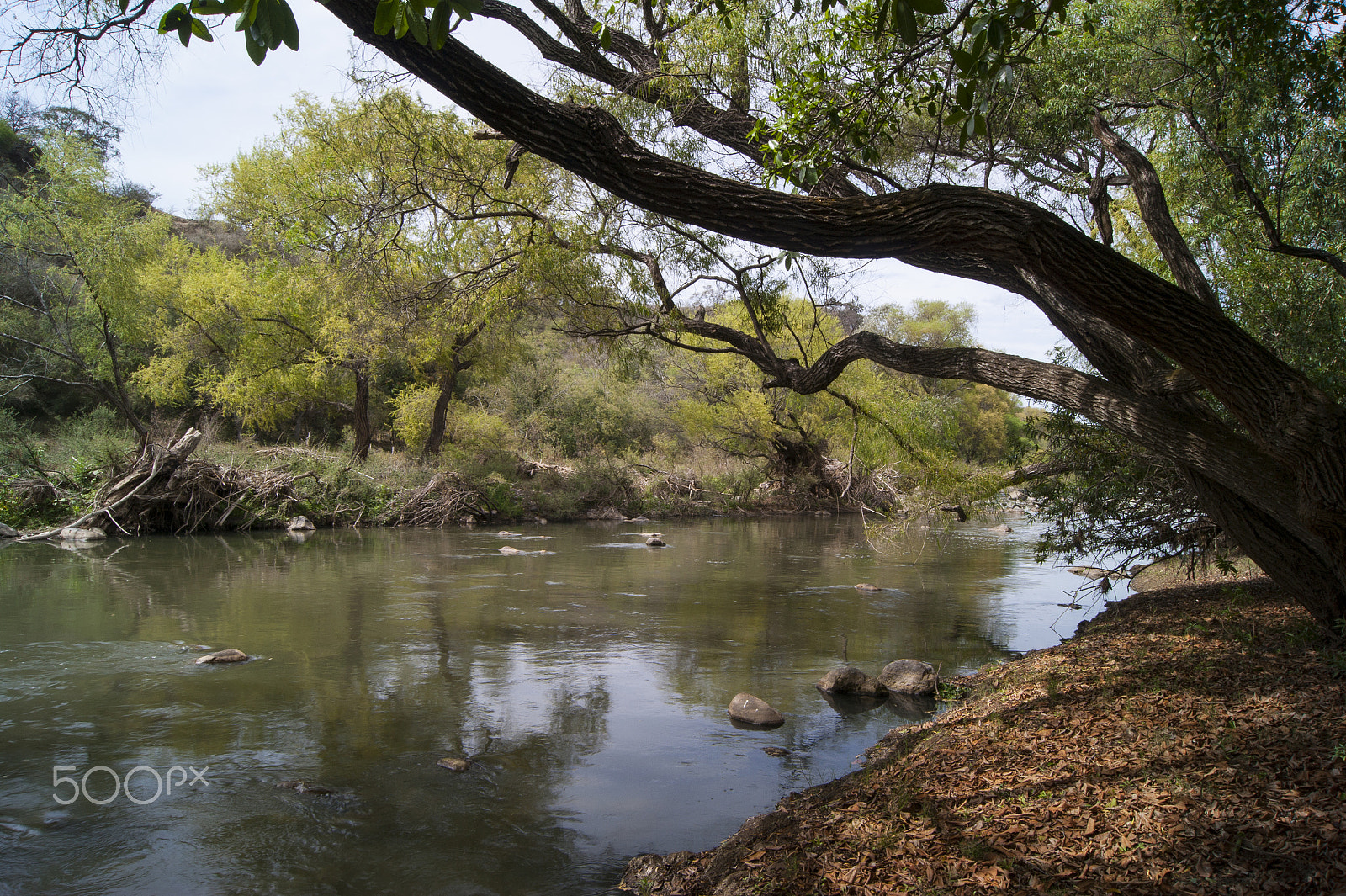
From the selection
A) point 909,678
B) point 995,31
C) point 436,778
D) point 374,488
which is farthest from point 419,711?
point 374,488

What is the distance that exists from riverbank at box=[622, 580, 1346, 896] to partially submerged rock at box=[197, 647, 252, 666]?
569cm

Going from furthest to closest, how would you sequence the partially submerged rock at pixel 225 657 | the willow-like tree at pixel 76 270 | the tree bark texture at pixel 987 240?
the willow-like tree at pixel 76 270 < the partially submerged rock at pixel 225 657 < the tree bark texture at pixel 987 240

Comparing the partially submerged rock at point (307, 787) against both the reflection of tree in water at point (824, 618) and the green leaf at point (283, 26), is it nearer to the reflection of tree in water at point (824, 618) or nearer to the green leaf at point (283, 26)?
the reflection of tree in water at point (824, 618)

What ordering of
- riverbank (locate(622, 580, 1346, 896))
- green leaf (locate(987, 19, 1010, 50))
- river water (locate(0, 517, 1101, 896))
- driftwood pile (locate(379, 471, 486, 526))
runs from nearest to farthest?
riverbank (locate(622, 580, 1346, 896)) → green leaf (locate(987, 19, 1010, 50)) → river water (locate(0, 517, 1101, 896)) → driftwood pile (locate(379, 471, 486, 526))

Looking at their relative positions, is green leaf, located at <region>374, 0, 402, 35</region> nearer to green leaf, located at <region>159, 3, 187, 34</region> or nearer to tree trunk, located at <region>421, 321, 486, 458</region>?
green leaf, located at <region>159, 3, 187, 34</region>

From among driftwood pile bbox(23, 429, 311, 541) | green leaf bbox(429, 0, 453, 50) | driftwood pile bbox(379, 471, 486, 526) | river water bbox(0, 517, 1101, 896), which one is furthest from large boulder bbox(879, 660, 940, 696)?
driftwood pile bbox(379, 471, 486, 526)

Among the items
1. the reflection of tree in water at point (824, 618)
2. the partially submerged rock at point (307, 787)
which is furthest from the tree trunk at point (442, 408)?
the partially submerged rock at point (307, 787)

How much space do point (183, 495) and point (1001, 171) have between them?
58.6 feet

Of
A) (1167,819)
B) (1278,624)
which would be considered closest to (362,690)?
(1167,819)

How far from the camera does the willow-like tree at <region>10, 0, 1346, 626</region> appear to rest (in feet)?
12.1

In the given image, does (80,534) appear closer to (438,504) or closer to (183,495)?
(183,495)

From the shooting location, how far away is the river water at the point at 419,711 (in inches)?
167

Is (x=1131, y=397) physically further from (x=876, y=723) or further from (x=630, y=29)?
(x=630, y=29)

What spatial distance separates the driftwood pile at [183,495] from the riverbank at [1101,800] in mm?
17068
